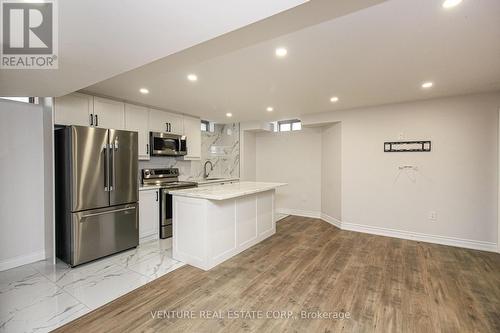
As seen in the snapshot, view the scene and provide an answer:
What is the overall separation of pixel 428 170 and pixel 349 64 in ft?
9.06

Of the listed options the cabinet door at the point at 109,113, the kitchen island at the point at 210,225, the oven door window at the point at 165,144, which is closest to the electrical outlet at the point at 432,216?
the kitchen island at the point at 210,225

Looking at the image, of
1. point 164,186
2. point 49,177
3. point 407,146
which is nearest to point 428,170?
point 407,146

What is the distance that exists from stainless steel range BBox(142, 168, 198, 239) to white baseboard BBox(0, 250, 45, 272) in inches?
64.3

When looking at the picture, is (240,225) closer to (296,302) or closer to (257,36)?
(296,302)

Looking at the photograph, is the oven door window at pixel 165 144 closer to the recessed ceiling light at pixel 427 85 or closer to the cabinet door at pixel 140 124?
the cabinet door at pixel 140 124

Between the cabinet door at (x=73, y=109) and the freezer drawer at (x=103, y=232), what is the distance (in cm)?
135

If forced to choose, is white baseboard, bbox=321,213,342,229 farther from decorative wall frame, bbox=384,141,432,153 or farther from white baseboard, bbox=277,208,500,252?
decorative wall frame, bbox=384,141,432,153

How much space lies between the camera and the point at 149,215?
3834mm

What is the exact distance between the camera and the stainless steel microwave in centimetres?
424

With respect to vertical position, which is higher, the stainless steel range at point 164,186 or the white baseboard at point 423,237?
the stainless steel range at point 164,186

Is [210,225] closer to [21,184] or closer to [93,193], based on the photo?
[93,193]

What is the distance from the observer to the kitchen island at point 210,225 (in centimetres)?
287

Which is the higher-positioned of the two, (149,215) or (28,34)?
(28,34)

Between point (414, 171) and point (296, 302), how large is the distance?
3.33 metres
